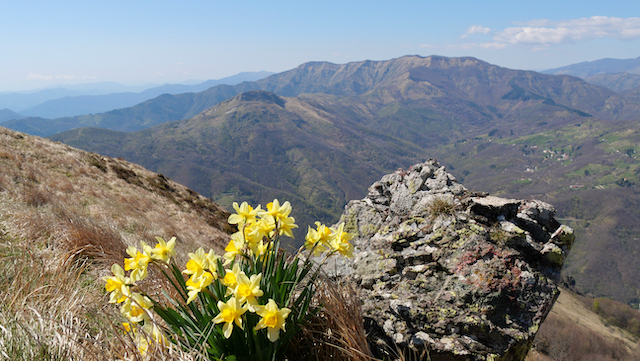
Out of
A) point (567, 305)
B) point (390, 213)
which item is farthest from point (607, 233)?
point (390, 213)

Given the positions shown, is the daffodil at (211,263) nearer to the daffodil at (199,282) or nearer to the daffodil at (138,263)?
the daffodil at (199,282)

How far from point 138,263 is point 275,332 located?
1326 mm

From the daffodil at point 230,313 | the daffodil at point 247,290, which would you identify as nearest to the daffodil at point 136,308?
the daffodil at point 230,313

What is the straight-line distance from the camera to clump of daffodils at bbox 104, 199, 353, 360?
233cm

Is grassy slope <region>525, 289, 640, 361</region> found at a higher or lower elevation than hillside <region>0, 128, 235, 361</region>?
lower

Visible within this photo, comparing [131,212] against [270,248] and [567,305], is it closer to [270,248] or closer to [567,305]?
[270,248]

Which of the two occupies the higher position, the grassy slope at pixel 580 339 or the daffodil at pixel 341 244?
the daffodil at pixel 341 244

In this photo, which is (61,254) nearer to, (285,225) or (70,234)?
(70,234)

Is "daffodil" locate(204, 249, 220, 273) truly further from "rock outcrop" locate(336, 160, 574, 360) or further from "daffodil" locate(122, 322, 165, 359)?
"rock outcrop" locate(336, 160, 574, 360)

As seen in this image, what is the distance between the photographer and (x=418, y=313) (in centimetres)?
435

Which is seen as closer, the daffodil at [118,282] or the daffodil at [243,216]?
the daffodil at [118,282]

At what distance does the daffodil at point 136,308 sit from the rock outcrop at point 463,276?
258cm

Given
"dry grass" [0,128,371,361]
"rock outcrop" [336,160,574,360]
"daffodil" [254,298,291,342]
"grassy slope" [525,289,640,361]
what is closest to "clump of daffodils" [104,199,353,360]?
"daffodil" [254,298,291,342]

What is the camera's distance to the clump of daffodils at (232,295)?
233cm
